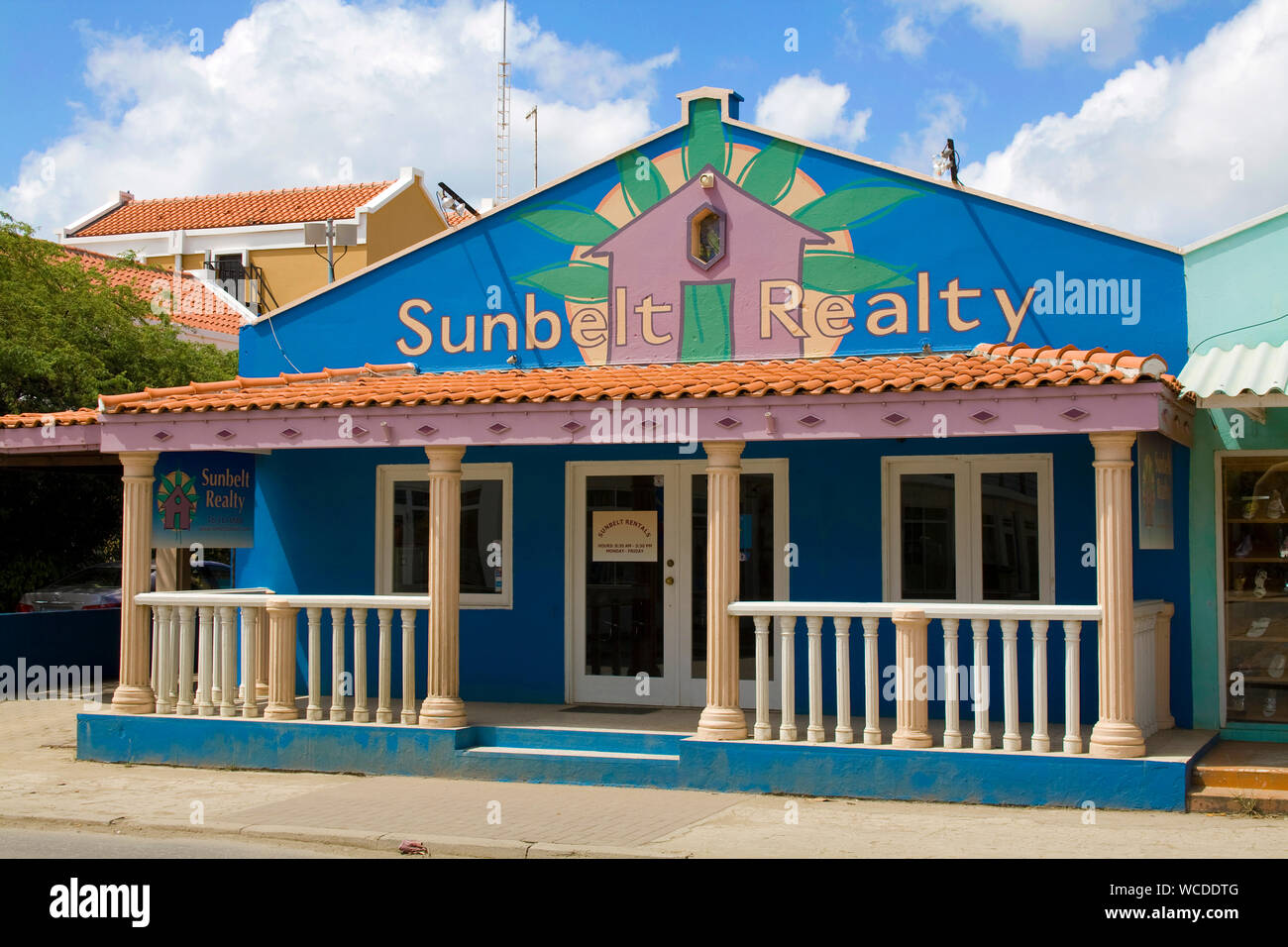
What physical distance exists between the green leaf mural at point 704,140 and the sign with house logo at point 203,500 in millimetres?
4956

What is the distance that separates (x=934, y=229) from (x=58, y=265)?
14.1m

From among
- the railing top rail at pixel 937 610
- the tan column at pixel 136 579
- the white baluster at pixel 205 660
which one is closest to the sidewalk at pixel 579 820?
the white baluster at pixel 205 660

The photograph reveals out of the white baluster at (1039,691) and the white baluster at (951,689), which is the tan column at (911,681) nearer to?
the white baluster at (951,689)

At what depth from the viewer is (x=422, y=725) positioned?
33.0 ft

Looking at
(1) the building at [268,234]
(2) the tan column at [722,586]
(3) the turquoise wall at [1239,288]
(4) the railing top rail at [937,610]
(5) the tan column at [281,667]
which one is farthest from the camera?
(1) the building at [268,234]

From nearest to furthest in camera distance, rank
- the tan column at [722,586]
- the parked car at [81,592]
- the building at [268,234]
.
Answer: the tan column at [722,586] → the parked car at [81,592] → the building at [268,234]

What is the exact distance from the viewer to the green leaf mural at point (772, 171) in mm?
11305

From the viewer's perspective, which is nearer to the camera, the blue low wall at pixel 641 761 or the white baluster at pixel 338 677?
the blue low wall at pixel 641 761

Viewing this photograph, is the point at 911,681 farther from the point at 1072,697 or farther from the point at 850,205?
the point at 850,205

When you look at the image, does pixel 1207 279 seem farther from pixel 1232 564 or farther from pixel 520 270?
pixel 520 270

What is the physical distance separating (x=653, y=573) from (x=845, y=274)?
3.04m

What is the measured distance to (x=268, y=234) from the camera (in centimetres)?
3603

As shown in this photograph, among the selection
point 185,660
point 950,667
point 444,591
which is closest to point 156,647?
point 185,660
